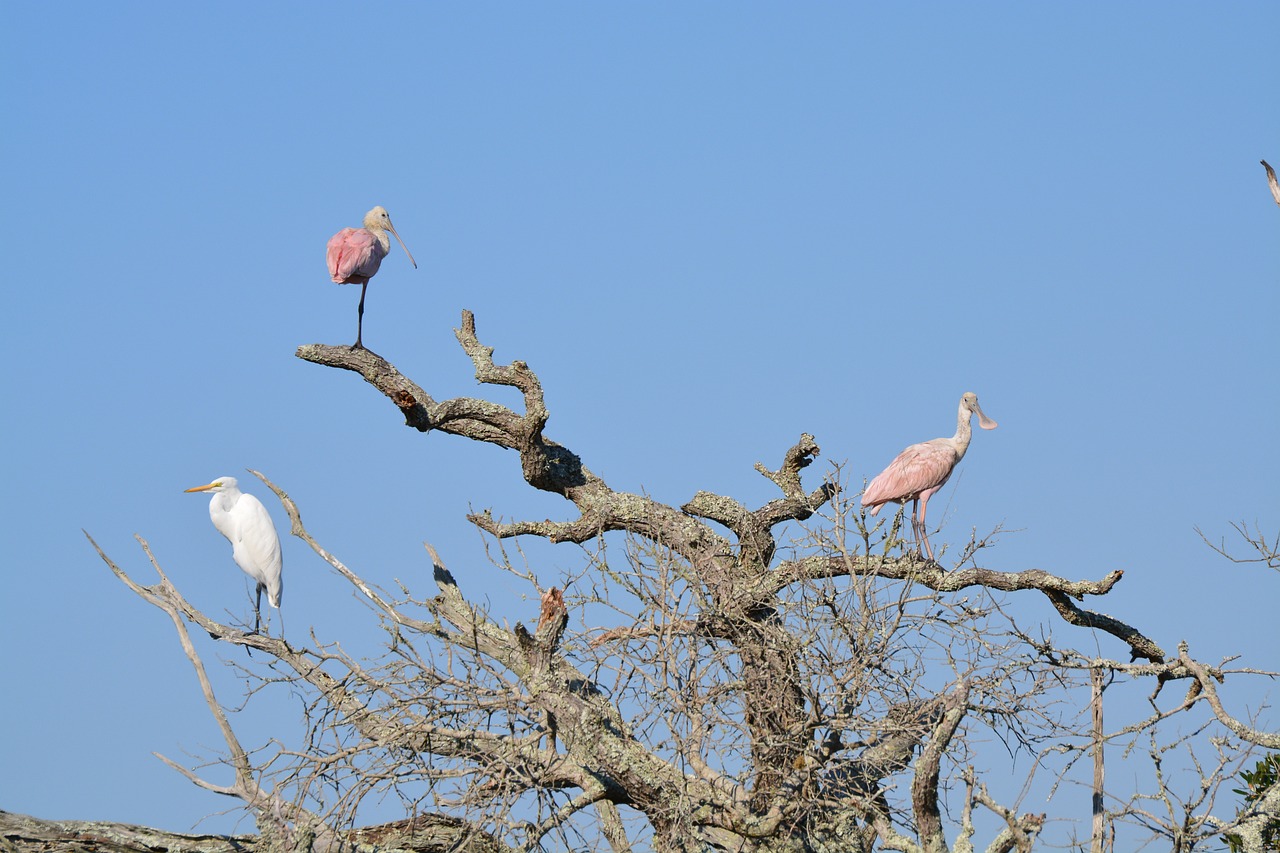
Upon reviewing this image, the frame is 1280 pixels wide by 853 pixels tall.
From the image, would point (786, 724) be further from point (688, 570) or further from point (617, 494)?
point (617, 494)

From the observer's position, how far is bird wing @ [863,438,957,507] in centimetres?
1042

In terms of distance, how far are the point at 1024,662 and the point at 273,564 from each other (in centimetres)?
643

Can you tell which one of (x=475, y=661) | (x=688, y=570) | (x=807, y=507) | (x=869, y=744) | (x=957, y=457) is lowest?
(x=869, y=744)

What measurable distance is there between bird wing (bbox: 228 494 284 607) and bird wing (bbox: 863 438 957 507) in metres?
4.75

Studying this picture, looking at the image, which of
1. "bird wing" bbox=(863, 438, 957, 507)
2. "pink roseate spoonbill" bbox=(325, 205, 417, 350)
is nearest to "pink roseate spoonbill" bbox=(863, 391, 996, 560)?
"bird wing" bbox=(863, 438, 957, 507)

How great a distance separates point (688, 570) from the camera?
7621 millimetres

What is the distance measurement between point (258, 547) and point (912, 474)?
5.22 meters

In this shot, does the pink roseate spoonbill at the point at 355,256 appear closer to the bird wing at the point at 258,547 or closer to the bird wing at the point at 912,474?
the bird wing at the point at 258,547

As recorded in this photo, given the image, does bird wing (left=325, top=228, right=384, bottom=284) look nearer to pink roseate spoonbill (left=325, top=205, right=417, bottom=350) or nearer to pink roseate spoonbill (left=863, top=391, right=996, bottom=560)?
pink roseate spoonbill (left=325, top=205, right=417, bottom=350)

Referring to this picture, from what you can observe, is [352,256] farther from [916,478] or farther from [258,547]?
[916,478]

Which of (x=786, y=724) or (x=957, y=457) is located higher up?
(x=957, y=457)

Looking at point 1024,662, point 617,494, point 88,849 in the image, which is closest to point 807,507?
point 617,494

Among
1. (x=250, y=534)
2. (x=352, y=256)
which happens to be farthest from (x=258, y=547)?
(x=352, y=256)

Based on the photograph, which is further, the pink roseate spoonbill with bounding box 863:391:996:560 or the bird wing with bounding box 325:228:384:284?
the bird wing with bounding box 325:228:384:284
